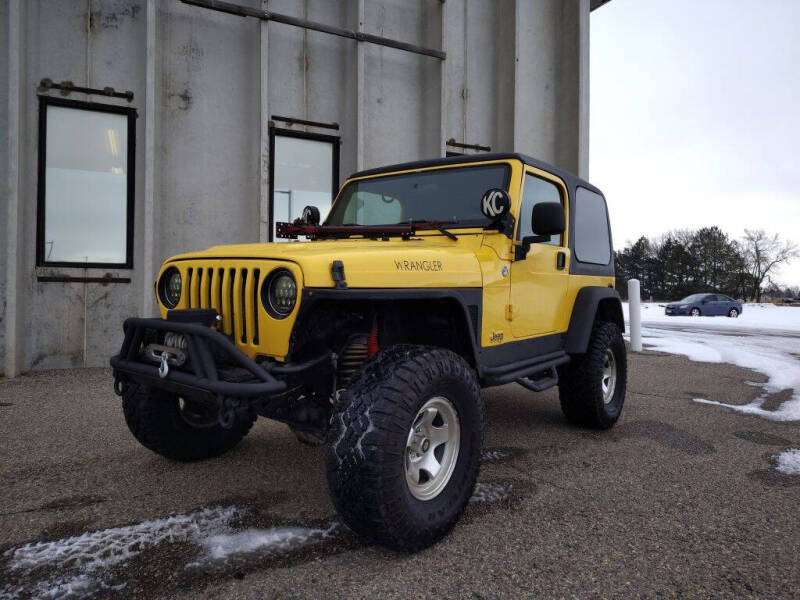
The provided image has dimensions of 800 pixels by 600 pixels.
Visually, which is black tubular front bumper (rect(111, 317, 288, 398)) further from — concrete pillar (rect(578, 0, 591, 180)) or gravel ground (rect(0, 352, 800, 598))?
concrete pillar (rect(578, 0, 591, 180))

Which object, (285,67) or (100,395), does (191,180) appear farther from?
(100,395)

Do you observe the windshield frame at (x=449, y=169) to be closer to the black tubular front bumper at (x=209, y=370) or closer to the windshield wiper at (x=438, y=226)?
the windshield wiper at (x=438, y=226)

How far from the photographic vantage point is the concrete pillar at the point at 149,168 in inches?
264

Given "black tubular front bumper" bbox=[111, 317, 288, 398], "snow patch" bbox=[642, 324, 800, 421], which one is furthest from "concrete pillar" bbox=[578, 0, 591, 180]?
"black tubular front bumper" bbox=[111, 317, 288, 398]

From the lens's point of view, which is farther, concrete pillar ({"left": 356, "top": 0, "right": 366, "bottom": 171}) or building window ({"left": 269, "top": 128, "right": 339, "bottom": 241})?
concrete pillar ({"left": 356, "top": 0, "right": 366, "bottom": 171})

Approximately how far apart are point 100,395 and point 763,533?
5452mm

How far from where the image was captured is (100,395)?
5.37m

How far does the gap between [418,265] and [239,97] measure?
20.0 ft

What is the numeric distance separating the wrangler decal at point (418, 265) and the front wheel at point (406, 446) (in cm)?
37

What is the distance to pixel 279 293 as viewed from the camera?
2.38m

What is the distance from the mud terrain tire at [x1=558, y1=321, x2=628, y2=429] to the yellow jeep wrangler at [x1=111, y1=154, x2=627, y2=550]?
0.35 meters

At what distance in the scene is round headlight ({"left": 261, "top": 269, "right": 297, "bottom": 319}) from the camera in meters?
2.34

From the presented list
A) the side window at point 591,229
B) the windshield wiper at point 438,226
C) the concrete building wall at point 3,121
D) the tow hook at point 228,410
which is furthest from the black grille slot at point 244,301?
the concrete building wall at point 3,121

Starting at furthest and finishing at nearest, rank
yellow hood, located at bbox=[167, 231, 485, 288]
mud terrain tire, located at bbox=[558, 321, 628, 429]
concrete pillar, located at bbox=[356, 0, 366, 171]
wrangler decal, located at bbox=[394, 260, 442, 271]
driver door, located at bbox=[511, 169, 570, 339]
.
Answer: concrete pillar, located at bbox=[356, 0, 366, 171] → mud terrain tire, located at bbox=[558, 321, 628, 429] → driver door, located at bbox=[511, 169, 570, 339] → wrangler decal, located at bbox=[394, 260, 442, 271] → yellow hood, located at bbox=[167, 231, 485, 288]
